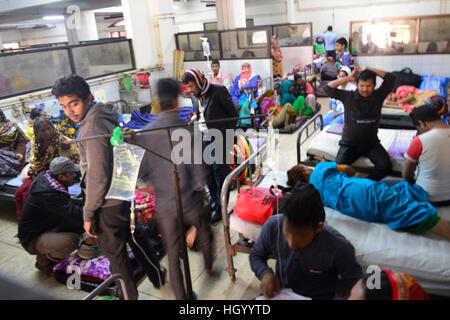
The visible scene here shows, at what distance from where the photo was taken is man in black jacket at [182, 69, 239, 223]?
10.6ft

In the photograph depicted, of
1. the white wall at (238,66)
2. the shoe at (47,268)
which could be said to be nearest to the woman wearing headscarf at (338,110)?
the white wall at (238,66)

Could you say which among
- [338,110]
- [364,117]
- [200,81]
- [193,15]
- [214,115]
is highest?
[193,15]

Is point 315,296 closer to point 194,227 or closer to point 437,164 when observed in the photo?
point 194,227

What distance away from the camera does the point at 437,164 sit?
2.56 metres

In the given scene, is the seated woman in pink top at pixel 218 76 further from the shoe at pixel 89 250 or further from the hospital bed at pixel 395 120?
the shoe at pixel 89 250

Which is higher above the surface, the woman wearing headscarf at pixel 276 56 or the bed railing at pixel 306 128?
the woman wearing headscarf at pixel 276 56

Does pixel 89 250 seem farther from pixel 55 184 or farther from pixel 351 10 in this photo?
pixel 351 10

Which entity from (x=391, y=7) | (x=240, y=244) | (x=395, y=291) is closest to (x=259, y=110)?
(x=240, y=244)

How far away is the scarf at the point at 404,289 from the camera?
4.17ft

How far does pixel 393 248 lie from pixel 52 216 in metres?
2.63

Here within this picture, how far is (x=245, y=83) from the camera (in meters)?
6.48

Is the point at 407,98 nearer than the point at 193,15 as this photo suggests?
Yes

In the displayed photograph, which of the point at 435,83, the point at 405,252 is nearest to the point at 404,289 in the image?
the point at 405,252

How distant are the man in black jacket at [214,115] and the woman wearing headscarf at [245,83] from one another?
115 inches
